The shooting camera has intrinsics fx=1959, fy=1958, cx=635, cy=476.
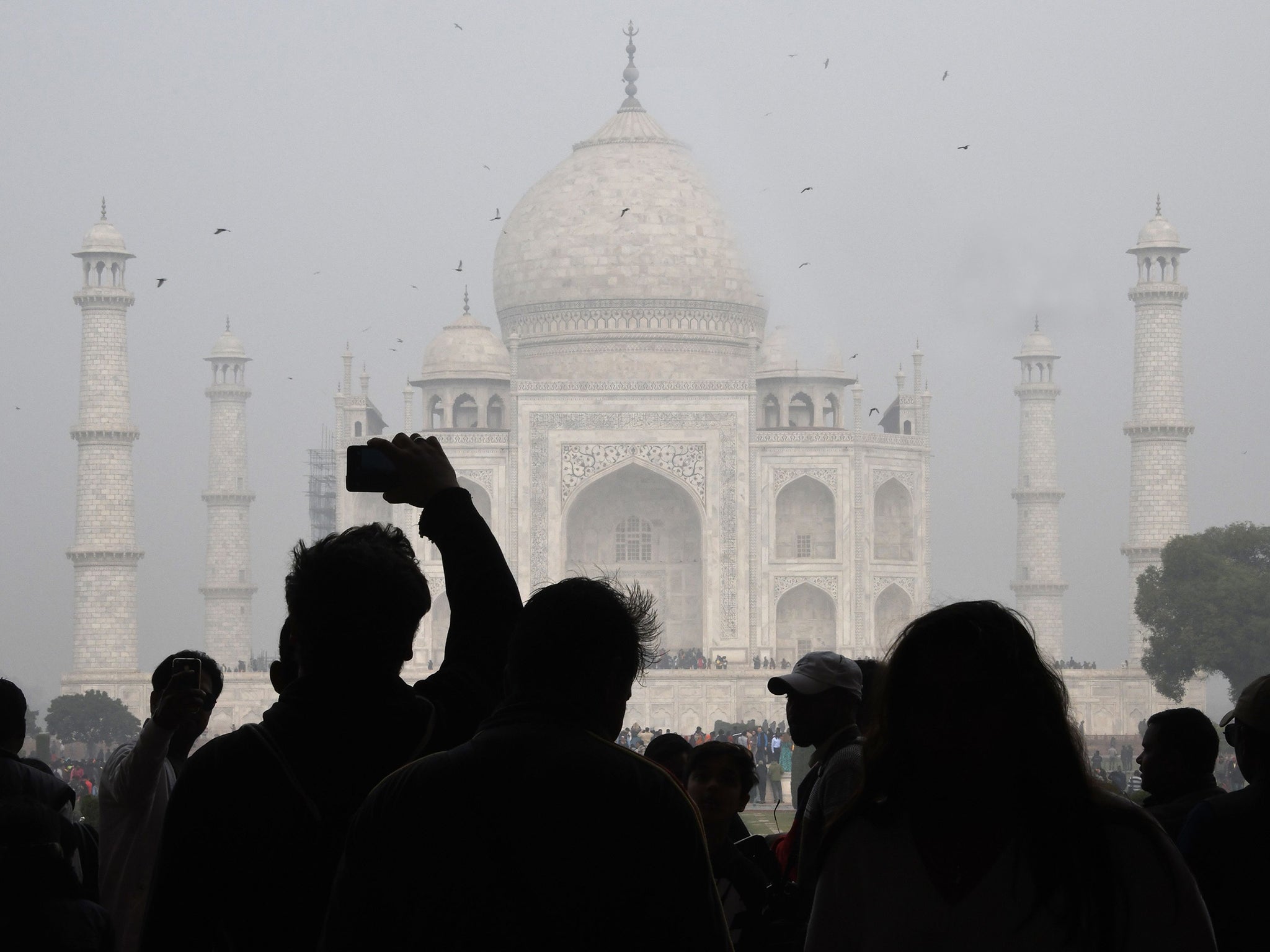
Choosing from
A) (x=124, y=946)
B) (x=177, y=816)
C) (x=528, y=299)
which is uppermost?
(x=528, y=299)

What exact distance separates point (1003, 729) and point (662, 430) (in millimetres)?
24008

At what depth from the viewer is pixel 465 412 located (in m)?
28.5

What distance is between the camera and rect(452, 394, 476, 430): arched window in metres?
28.3

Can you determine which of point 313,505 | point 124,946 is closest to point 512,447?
point 313,505

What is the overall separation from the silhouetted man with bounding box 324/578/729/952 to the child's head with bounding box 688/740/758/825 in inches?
55.2

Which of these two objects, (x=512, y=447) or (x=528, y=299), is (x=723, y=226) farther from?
(x=512, y=447)

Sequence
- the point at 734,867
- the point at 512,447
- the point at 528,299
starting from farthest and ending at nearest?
the point at 528,299 < the point at 512,447 < the point at 734,867

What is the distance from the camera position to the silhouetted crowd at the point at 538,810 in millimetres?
1718

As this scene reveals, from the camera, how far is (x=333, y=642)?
2053mm

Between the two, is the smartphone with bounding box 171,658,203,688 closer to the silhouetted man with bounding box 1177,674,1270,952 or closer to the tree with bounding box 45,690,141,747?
the silhouetted man with bounding box 1177,674,1270,952

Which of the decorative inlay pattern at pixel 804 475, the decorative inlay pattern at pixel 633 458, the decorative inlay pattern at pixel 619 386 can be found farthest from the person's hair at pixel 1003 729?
the decorative inlay pattern at pixel 804 475

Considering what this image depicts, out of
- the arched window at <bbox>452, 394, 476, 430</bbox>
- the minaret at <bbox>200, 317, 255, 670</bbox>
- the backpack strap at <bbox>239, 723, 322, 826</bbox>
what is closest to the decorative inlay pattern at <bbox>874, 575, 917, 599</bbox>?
the arched window at <bbox>452, 394, 476, 430</bbox>

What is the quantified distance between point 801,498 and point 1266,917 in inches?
951

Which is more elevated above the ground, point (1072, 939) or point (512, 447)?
point (512, 447)
